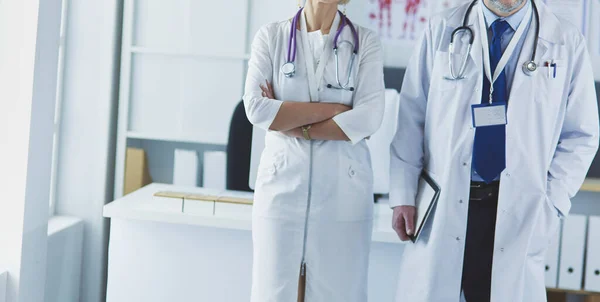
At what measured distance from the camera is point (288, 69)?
191cm

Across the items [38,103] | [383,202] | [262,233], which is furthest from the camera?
[383,202]

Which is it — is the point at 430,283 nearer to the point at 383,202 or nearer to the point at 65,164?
the point at 383,202

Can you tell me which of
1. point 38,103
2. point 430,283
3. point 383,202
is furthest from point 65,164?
point 430,283

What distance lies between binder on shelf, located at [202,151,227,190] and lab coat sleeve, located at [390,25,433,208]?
55.7 inches

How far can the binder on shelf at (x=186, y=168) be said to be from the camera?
3217 millimetres

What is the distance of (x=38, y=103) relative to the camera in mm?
2373

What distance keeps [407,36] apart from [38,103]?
1.69 m

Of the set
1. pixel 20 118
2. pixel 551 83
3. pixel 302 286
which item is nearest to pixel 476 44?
pixel 551 83

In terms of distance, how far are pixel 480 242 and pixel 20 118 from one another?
1.69 m

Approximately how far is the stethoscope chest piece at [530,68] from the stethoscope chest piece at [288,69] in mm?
666

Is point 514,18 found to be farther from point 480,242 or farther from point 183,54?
point 183,54

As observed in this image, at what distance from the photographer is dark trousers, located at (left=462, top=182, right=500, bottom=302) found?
1799 millimetres

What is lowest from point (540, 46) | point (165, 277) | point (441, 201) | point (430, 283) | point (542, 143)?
point (165, 277)

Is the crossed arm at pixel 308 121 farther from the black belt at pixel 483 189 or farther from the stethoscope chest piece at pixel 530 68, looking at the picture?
the stethoscope chest piece at pixel 530 68
